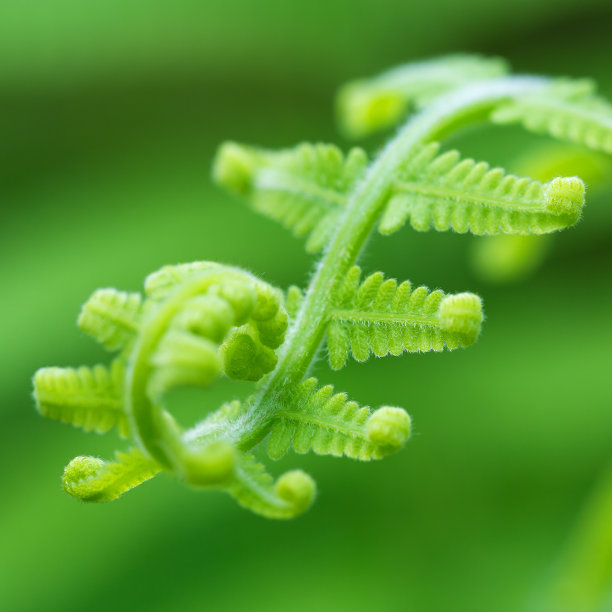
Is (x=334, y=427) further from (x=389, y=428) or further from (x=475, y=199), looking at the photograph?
(x=475, y=199)

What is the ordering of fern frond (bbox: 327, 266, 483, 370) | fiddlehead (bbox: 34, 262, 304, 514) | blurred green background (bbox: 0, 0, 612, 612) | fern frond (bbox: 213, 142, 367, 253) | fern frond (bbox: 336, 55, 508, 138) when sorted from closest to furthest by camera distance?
fiddlehead (bbox: 34, 262, 304, 514) < fern frond (bbox: 327, 266, 483, 370) < fern frond (bbox: 213, 142, 367, 253) < fern frond (bbox: 336, 55, 508, 138) < blurred green background (bbox: 0, 0, 612, 612)

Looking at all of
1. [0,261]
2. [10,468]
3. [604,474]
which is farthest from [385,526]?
[0,261]

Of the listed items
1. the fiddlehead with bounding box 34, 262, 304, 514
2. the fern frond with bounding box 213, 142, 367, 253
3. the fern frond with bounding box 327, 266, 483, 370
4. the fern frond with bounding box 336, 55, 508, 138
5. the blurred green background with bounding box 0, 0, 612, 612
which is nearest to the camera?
the fiddlehead with bounding box 34, 262, 304, 514

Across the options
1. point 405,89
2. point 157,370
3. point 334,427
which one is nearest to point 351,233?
point 334,427

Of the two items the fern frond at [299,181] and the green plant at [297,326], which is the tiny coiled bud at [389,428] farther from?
the fern frond at [299,181]

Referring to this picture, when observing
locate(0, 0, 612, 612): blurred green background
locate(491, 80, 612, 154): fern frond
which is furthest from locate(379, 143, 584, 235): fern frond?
locate(0, 0, 612, 612): blurred green background

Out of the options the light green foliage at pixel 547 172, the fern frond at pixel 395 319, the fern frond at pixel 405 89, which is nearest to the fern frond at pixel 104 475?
the fern frond at pixel 395 319

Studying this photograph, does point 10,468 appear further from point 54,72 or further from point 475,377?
point 54,72

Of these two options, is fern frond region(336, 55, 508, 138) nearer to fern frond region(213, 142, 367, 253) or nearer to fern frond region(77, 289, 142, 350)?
fern frond region(213, 142, 367, 253)
